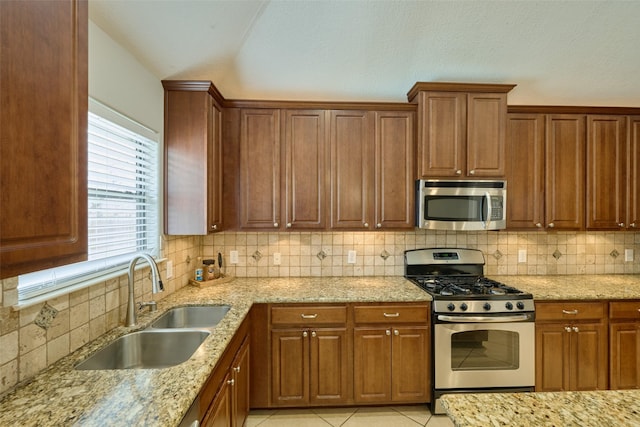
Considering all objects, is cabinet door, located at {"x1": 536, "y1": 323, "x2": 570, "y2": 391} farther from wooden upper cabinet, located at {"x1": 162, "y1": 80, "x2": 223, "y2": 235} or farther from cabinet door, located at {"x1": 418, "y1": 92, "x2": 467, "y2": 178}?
wooden upper cabinet, located at {"x1": 162, "y1": 80, "x2": 223, "y2": 235}

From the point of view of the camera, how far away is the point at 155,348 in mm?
1640

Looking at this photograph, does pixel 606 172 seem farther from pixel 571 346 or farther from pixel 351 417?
pixel 351 417

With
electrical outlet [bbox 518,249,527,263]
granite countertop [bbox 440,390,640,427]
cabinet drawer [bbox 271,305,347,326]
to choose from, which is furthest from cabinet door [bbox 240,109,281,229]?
electrical outlet [bbox 518,249,527,263]

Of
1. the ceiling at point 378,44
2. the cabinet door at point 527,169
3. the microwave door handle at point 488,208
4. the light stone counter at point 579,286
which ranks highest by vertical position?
the ceiling at point 378,44

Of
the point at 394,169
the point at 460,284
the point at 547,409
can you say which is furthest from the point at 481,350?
the point at 394,169

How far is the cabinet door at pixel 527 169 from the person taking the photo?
2.69 metres

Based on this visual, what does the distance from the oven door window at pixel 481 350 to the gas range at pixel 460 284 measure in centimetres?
19

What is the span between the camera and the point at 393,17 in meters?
1.90

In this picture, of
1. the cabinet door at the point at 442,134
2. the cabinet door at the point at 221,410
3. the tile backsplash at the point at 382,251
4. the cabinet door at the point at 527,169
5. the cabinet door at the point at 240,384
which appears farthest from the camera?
the tile backsplash at the point at 382,251

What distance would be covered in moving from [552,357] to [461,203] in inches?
54.0

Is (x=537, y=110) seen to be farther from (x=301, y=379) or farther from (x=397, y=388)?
(x=301, y=379)

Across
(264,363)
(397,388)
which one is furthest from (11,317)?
(397,388)

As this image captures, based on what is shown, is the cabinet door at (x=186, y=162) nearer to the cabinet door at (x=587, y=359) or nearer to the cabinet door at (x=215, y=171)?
the cabinet door at (x=215, y=171)

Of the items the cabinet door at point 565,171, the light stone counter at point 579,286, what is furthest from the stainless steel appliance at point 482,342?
the cabinet door at point 565,171
